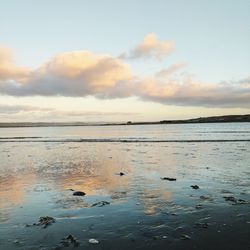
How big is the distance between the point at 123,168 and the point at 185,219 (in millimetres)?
13711

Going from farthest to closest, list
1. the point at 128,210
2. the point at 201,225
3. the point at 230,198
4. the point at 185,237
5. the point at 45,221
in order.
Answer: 1. the point at 230,198
2. the point at 128,210
3. the point at 45,221
4. the point at 201,225
5. the point at 185,237

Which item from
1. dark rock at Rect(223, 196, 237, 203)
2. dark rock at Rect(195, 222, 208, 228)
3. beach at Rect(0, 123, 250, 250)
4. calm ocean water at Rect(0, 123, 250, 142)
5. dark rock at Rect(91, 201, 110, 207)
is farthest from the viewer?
calm ocean water at Rect(0, 123, 250, 142)

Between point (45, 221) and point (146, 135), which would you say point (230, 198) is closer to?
point (45, 221)

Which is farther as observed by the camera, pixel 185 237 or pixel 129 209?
pixel 129 209

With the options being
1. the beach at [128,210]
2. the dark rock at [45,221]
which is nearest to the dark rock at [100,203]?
the beach at [128,210]

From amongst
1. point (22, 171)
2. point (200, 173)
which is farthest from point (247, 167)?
point (22, 171)

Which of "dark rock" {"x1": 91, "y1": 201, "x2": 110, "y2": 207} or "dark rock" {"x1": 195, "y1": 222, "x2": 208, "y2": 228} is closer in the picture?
"dark rock" {"x1": 195, "y1": 222, "x2": 208, "y2": 228}

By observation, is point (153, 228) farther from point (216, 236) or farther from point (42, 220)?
point (42, 220)

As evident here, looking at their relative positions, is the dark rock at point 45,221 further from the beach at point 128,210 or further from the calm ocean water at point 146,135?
the calm ocean water at point 146,135

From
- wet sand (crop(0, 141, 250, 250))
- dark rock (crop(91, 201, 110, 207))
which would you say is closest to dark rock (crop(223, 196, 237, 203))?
wet sand (crop(0, 141, 250, 250))

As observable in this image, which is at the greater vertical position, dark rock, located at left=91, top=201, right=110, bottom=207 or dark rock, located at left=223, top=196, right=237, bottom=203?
dark rock, located at left=223, top=196, right=237, bottom=203

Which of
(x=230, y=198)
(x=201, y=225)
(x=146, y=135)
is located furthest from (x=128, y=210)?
(x=146, y=135)

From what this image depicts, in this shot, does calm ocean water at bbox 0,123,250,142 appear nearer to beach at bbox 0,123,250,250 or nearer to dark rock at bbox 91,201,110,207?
beach at bbox 0,123,250,250

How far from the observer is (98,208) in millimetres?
13250
